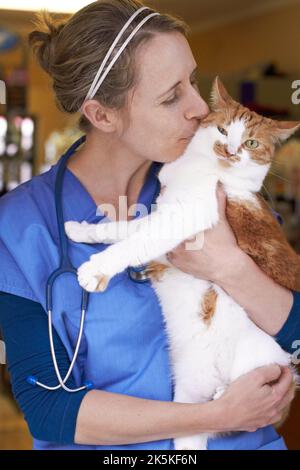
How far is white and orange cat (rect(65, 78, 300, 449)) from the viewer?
3.74 feet

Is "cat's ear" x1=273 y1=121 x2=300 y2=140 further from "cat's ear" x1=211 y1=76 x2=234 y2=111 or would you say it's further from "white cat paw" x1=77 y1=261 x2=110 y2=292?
"white cat paw" x1=77 y1=261 x2=110 y2=292

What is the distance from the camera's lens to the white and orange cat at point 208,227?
3.74 feet

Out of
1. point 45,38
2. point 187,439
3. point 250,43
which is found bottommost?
point 250,43

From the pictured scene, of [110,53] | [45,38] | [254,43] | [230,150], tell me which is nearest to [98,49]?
[110,53]

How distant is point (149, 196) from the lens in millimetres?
1273

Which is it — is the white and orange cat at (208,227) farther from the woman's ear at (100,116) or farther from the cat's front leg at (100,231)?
the woman's ear at (100,116)

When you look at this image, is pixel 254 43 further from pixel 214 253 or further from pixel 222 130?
pixel 214 253

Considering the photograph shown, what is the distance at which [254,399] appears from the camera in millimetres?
1081

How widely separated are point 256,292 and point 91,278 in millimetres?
262

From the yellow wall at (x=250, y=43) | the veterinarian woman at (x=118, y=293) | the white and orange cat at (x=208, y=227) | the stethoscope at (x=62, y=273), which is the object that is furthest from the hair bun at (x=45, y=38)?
the yellow wall at (x=250, y=43)

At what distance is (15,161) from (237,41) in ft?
6.65

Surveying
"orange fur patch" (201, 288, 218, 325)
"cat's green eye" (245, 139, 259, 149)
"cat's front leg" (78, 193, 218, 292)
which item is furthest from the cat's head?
"orange fur patch" (201, 288, 218, 325)

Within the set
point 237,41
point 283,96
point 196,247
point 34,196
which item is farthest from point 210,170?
point 237,41

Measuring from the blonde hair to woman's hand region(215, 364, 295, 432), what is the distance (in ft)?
1.55
